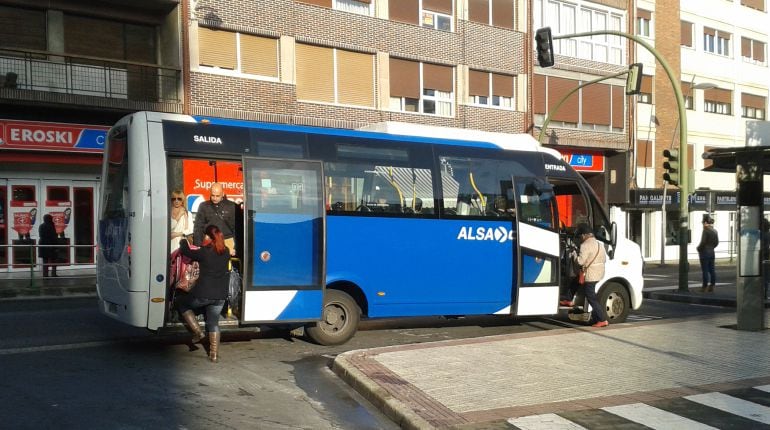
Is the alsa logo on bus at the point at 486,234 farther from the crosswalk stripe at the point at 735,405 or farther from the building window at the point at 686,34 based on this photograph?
the building window at the point at 686,34

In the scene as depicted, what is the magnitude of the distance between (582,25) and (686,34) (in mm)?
8673

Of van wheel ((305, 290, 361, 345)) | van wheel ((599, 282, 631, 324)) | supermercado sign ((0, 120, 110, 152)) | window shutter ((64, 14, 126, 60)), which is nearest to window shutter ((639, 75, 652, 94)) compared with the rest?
window shutter ((64, 14, 126, 60))

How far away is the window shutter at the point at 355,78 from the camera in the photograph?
963 inches

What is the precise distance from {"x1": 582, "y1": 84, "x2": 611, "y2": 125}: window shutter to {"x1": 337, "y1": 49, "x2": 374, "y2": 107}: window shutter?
37.2ft

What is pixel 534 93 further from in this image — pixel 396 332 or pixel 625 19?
pixel 396 332

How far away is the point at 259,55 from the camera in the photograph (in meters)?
22.6

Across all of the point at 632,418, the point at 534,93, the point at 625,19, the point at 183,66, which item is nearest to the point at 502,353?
the point at 632,418

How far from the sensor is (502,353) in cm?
881

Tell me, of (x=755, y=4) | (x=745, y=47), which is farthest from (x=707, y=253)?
(x=755, y=4)

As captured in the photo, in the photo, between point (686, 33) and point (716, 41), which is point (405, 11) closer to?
point (686, 33)

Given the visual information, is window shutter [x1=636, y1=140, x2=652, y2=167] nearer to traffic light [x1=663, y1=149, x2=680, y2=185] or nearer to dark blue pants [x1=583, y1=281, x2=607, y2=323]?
traffic light [x1=663, y1=149, x2=680, y2=185]

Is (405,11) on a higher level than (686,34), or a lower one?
lower

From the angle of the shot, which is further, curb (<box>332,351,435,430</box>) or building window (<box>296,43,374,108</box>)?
building window (<box>296,43,374,108</box>)

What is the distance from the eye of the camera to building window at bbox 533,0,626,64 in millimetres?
30969
